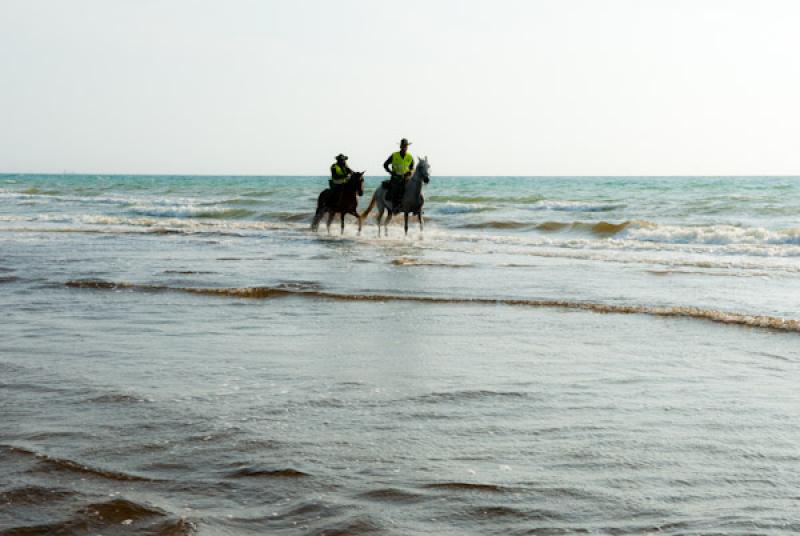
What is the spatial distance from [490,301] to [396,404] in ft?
16.6

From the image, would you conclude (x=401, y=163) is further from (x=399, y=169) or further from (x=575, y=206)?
(x=575, y=206)

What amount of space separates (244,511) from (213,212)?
114 feet

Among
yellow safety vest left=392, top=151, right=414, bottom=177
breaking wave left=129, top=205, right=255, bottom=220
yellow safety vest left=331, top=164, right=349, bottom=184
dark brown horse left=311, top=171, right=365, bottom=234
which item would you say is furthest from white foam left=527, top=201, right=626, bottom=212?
yellow safety vest left=392, top=151, right=414, bottom=177

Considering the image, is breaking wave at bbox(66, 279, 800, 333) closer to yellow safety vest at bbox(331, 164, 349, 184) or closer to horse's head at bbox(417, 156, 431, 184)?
horse's head at bbox(417, 156, 431, 184)

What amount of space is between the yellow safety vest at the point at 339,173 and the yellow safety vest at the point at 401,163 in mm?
1953

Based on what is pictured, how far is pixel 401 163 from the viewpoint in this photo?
2044cm

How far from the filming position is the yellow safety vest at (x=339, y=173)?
2214cm

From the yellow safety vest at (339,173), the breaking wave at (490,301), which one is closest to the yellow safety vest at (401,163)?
the yellow safety vest at (339,173)

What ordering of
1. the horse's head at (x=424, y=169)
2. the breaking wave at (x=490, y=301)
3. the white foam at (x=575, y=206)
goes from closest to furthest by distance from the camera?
the breaking wave at (x=490, y=301), the horse's head at (x=424, y=169), the white foam at (x=575, y=206)

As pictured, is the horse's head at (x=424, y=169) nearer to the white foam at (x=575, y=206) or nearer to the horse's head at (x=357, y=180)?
the horse's head at (x=357, y=180)

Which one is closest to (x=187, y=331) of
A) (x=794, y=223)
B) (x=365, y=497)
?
(x=365, y=497)

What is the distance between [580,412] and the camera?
4902 millimetres

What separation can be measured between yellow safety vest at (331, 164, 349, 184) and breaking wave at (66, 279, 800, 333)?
1130 cm

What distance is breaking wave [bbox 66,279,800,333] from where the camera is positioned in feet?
27.7
